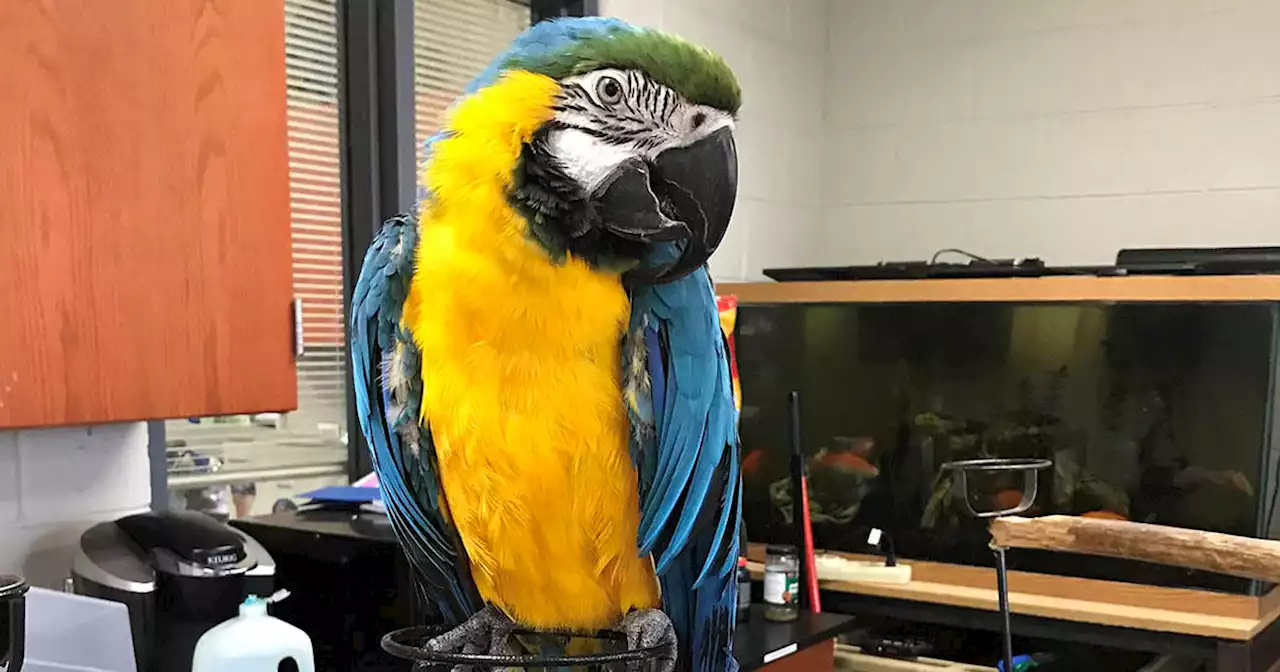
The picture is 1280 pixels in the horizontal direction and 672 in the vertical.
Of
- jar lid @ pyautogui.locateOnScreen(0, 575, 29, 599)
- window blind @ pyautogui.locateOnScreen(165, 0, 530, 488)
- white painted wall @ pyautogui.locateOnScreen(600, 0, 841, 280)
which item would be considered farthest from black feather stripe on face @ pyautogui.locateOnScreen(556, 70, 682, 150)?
white painted wall @ pyautogui.locateOnScreen(600, 0, 841, 280)

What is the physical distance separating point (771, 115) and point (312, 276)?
4.03 feet

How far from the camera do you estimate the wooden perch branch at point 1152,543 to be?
1.04 m

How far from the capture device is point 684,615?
0.85 m

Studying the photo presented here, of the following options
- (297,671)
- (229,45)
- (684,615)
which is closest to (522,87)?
(684,615)

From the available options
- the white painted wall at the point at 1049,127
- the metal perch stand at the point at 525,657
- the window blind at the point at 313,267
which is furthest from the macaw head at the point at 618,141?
the white painted wall at the point at 1049,127

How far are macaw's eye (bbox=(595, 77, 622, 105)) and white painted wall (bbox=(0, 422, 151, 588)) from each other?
3.29 ft

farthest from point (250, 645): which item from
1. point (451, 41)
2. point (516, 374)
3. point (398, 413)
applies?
point (451, 41)

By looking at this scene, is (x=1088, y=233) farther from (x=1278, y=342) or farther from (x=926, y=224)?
(x=1278, y=342)

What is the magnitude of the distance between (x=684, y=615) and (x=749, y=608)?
3.58ft

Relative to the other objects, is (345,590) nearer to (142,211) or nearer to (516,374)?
(142,211)

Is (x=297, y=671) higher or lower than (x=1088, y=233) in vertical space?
lower

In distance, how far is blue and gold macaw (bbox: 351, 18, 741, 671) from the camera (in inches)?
26.7

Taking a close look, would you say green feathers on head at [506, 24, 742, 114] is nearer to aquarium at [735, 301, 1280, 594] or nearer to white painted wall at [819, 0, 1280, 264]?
aquarium at [735, 301, 1280, 594]

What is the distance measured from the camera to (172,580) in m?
1.24
